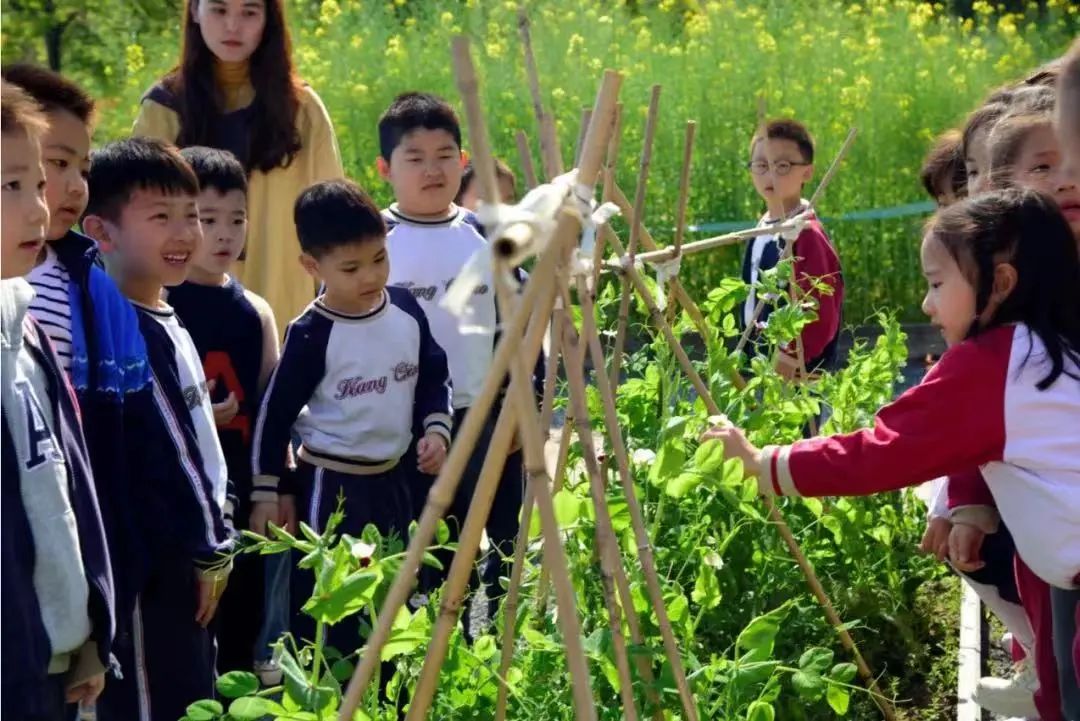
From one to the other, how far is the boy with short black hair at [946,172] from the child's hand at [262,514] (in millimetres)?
1598

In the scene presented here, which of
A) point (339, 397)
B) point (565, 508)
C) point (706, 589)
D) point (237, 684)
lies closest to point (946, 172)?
point (706, 589)

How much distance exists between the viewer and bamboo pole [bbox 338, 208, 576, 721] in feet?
5.65

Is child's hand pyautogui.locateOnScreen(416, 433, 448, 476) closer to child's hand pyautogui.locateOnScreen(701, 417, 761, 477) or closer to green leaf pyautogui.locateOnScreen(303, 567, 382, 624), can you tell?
child's hand pyautogui.locateOnScreen(701, 417, 761, 477)

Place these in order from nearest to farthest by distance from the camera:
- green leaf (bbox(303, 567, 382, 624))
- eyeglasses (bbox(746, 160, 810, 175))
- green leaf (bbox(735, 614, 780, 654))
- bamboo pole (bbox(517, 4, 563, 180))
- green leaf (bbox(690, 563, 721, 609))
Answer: green leaf (bbox(303, 567, 382, 624)) < bamboo pole (bbox(517, 4, 563, 180)) < green leaf (bbox(735, 614, 780, 654)) < green leaf (bbox(690, 563, 721, 609)) < eyeglasses (bbox(746, 160, 810, 175))

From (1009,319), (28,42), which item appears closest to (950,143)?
(1009,319)

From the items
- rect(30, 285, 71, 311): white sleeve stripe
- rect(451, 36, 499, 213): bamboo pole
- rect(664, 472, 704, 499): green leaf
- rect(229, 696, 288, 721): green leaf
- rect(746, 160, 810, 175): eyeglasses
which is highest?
rect(746, 160, 810, 175): eyeglasses

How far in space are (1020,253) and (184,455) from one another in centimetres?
138

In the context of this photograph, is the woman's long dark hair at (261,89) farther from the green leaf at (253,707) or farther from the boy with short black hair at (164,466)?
the green leaf at (253,707)

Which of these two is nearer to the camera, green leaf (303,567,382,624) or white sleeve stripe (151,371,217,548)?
green leaf (303,567,382,624)

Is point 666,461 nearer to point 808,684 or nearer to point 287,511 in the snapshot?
point 808,684

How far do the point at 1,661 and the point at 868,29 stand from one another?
9.67 metres

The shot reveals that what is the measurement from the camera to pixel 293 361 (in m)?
3.10

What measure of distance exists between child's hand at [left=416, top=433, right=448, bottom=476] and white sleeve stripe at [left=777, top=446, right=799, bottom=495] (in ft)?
2.98

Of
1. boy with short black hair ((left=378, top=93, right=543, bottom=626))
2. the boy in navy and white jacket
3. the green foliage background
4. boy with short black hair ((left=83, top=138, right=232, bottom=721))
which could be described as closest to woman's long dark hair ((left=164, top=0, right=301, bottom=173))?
boy with short black hair ((left=378, top=93, right=543, bottom=626))
